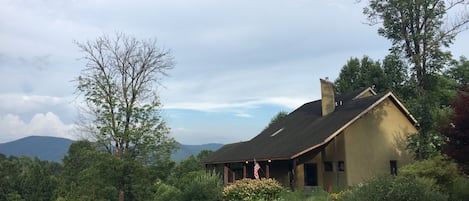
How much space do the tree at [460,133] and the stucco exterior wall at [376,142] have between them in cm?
1074

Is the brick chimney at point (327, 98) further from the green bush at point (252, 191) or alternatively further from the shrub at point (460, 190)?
the shrub at point (460, 190)

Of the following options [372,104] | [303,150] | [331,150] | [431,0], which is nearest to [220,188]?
[303,150]

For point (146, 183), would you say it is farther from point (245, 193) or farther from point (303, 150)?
point (303, 150)

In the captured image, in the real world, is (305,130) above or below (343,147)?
above

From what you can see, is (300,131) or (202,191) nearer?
(202,191)

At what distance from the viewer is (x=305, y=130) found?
27984mm

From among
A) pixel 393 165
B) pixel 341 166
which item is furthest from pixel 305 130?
pixel 393 165

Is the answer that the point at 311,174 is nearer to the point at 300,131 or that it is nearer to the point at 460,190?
the point at 300,131

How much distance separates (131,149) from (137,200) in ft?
21.1

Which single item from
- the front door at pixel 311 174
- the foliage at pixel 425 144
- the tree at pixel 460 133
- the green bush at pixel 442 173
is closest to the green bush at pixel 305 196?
the green bush at pixel 442 173

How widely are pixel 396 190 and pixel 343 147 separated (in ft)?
42.0

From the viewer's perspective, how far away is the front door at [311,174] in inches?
1033

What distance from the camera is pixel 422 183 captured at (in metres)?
12.5

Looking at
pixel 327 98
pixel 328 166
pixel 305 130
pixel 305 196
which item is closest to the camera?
pixel 305 196
